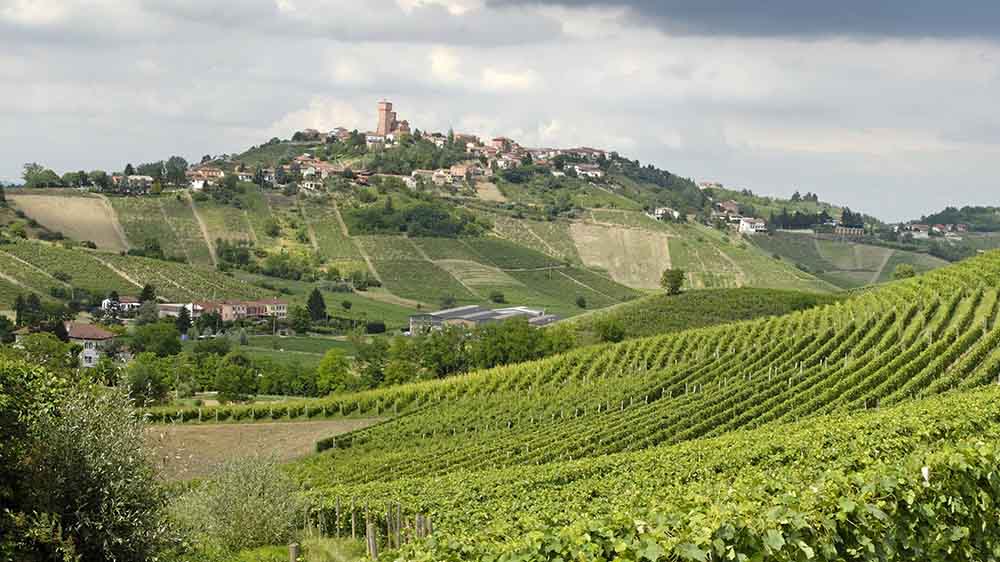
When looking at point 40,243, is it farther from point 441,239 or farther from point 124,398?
point 124,398

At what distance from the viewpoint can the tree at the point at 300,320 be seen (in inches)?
4715

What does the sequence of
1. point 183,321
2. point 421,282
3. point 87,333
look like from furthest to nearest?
point 421,282 → point 183,321 → point 87,333

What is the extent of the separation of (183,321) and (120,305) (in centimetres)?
861

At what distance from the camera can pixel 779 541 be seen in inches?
364

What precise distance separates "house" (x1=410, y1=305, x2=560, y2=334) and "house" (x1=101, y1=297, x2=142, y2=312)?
29426 mm

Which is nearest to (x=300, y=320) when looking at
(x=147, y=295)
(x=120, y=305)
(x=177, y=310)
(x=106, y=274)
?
(x=177, y=310)

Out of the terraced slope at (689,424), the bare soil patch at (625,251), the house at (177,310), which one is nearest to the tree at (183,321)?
the house at (177,310)

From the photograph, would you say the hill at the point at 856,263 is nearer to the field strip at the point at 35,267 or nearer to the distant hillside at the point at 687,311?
the distant hillside at the point at 687,311

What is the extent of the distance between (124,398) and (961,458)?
11.2m

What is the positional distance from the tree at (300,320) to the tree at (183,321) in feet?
36.2

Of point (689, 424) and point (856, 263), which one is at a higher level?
point (856, 263)

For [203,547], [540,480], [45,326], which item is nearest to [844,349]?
[540,480]

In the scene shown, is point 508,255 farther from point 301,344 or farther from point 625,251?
point 301,344

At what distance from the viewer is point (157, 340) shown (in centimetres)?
10006
